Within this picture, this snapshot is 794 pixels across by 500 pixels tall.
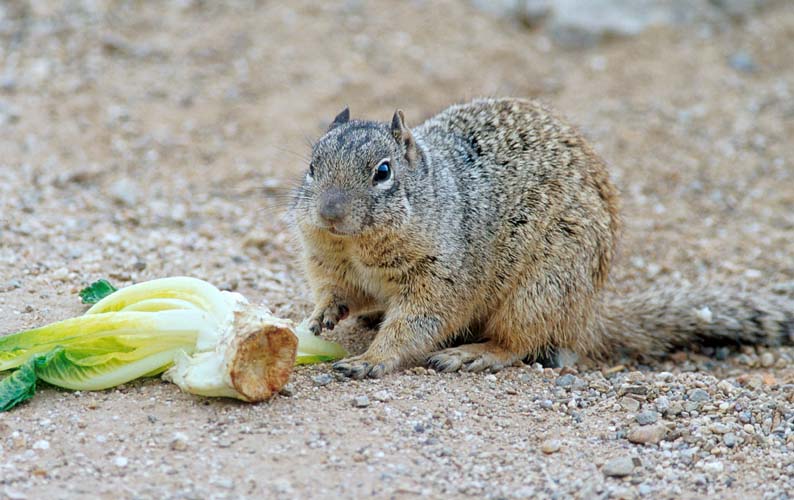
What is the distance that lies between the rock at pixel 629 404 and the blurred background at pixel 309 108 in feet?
7.58

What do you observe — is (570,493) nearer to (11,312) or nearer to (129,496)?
(129,496)

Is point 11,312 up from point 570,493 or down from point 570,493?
up

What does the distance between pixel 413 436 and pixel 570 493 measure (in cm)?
86

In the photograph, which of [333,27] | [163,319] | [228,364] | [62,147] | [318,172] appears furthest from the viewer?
[333,27]

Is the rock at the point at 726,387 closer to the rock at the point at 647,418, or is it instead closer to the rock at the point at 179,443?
the rock at the point at 647,418

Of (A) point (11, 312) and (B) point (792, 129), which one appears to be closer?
(A) point (11, 312)

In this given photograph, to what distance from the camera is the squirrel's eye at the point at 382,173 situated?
5.75m

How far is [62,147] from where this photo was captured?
9.46 m

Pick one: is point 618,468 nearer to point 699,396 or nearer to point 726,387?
point 699,396

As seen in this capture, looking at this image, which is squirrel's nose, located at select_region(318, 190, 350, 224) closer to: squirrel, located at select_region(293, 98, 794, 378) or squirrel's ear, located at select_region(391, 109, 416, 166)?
squirrel, located at select_region(293, 98, 794, 378)

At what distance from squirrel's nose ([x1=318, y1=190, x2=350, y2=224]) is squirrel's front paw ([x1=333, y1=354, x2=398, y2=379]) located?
35.4 inches

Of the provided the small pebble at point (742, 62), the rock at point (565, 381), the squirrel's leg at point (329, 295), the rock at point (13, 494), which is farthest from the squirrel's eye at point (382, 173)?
the small pebble at point (742, 62)

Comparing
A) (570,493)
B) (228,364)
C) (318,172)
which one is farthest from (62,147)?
(570,493)

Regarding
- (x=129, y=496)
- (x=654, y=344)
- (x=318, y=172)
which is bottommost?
(x=654, y=344)
